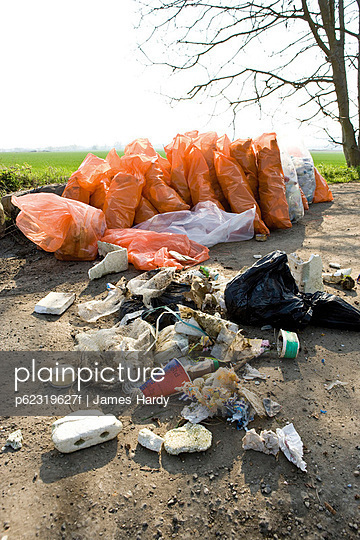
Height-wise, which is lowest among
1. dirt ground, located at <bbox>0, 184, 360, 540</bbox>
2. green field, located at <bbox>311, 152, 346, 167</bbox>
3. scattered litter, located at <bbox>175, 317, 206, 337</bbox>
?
dirt ground, located at <bbox>0, 184, 360, 540</bbox>

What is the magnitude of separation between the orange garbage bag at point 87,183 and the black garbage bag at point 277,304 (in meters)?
2.62

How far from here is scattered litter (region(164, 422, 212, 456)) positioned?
152 cm

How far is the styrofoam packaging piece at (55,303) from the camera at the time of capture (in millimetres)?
2799

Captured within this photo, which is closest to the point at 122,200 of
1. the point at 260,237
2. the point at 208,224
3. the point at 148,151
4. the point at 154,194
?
the point at 154,194

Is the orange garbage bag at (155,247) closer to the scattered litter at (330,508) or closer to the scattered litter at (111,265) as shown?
the scattered litter at (111,265)

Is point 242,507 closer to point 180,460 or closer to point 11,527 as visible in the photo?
point 180,460

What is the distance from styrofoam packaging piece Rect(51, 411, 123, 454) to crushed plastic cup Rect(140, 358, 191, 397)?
0.25 metres

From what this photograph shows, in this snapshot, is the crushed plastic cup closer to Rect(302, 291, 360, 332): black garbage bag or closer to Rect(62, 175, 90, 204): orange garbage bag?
Rect(302, 291, 360, 332): black garbage bag

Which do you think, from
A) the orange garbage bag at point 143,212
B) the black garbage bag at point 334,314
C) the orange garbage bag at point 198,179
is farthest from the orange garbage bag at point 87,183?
the black garbage bag at point 334,314

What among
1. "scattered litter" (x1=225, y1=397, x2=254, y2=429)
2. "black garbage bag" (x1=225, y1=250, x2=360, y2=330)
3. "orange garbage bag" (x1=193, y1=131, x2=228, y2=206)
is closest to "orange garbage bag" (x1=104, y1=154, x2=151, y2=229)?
"orange garbage bag" (x1=193, y1=131, x2=228, y2=206)

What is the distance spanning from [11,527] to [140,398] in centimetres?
78

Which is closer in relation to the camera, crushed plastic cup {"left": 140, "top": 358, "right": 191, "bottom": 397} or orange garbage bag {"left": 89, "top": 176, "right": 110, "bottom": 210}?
crushed plastic cup {"left": 140, "top": 358, "right": 191, "bottom": 397}

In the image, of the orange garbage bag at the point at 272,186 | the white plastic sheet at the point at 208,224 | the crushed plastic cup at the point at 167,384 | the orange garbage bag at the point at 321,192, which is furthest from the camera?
the orange garbage bag at the point at 321,192

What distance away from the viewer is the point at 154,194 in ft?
14.7
